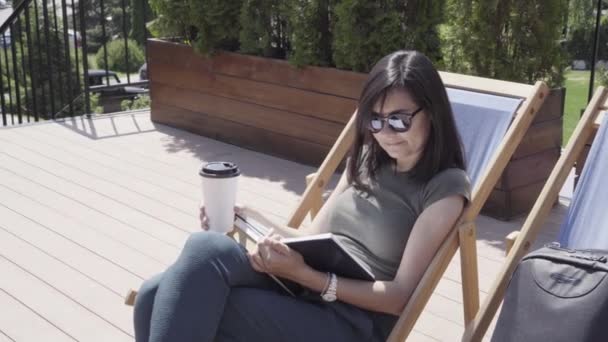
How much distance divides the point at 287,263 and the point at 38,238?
2.26 metres

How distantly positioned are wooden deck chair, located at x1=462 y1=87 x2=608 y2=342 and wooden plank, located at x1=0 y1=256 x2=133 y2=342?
1386mm

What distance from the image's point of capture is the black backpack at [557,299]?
1.66 m

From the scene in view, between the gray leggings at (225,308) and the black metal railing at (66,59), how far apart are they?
14.7ft

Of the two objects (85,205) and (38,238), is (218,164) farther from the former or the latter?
(85,205)

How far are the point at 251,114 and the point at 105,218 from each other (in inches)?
65.5

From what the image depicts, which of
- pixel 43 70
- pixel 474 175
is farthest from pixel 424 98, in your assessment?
pixel 43 70

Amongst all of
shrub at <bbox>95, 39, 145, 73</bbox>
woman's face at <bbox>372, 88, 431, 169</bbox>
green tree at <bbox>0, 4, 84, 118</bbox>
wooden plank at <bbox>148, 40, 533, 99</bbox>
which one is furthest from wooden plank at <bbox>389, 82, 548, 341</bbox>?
shrub at <bbox>95, 39, 145, 73</bbox>

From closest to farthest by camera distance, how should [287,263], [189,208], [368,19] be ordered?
1. [287,263]
2. [189,208]
3. [368,19]

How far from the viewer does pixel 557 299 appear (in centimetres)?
174

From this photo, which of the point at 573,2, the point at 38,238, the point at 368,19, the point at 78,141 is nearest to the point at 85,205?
the point at 38,238

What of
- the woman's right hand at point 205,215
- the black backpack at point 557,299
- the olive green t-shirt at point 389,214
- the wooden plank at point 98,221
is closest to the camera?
the black backpack at point 557,299

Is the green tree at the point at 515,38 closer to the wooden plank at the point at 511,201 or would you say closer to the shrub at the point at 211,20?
the wooden plank at the point at 511,201

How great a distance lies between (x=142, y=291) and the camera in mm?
2164

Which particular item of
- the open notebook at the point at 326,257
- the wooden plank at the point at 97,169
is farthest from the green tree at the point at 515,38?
the open notebook at the point at 326,257
